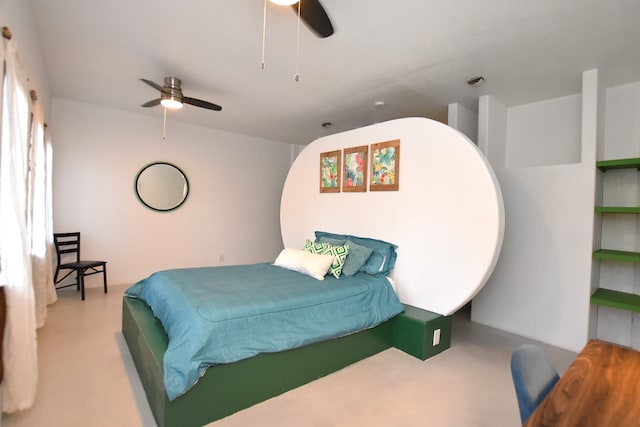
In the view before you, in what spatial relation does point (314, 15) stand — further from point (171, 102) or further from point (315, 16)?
point (171, 102)

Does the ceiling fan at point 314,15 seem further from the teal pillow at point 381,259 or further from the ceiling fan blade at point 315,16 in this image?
the teal pillow at point 381,259

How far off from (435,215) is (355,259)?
0.93 m

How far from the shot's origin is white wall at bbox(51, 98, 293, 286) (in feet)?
14.5

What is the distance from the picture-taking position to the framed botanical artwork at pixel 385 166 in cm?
347

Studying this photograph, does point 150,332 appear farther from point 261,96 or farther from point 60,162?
point 60,162

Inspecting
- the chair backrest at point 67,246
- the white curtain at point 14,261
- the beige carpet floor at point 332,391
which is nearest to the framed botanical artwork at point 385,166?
the beige carpet floor at point 332,391

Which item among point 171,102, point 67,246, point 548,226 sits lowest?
point 67,246

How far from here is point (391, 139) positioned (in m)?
3.53

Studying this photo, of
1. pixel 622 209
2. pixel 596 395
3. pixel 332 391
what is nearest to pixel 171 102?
pixel 332 391

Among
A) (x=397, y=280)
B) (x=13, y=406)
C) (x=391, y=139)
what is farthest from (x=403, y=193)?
(x=13, y=406)

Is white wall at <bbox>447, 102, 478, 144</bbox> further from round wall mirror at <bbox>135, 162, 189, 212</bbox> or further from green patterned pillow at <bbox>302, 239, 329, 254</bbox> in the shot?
round wall mirror at <bbox>135, 162, 189, 212</bbox>

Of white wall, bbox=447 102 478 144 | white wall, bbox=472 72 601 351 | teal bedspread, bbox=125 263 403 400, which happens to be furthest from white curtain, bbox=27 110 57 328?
white wall, bbox=472 72 601 351

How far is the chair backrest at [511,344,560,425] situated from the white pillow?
2005 millimetres

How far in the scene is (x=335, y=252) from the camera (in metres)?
3.32
